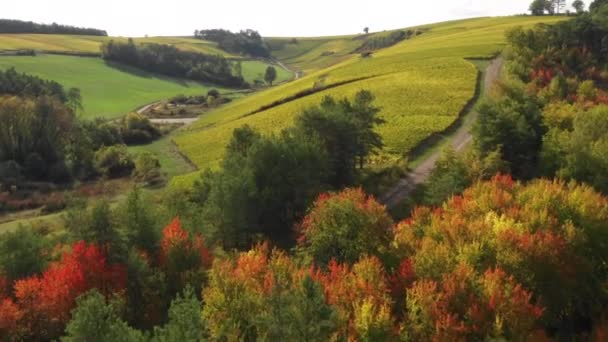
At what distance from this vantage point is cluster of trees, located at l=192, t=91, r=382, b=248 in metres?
55.4

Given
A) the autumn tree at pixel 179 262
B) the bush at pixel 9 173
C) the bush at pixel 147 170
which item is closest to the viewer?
the autumn tree at pixel 179 262

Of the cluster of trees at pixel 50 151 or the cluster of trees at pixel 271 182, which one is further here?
the cluster of trees at pixel 50 151

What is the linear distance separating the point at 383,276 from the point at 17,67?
578ft

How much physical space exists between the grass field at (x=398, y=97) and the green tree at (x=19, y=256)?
47.2m

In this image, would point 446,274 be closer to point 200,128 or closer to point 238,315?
point 238,315

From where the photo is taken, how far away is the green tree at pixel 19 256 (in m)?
41.1

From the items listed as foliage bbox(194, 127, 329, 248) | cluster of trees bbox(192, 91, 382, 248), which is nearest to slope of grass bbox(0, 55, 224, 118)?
cluster of trees bbox(192, 91, 382, 248)

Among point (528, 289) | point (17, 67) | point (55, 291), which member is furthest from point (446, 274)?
point (17, 67)

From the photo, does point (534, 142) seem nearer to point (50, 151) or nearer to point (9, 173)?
point (9, 173)

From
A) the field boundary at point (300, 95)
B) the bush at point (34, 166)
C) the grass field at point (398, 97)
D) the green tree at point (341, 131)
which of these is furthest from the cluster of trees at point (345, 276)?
the field boundary at point (300, 95)

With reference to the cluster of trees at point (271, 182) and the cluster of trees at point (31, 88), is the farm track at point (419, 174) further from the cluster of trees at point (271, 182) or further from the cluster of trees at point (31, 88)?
the cluster of trees at point (31, 88)

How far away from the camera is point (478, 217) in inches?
1734

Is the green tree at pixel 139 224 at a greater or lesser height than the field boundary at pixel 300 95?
lesser

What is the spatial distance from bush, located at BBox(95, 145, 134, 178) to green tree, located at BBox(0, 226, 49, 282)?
5347cm
